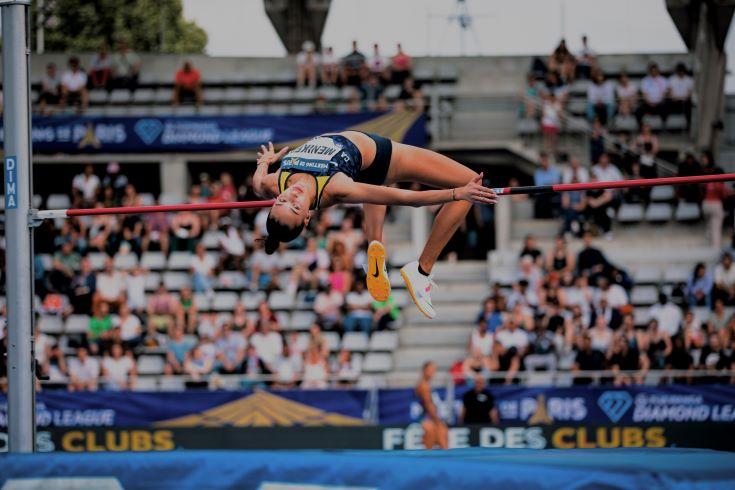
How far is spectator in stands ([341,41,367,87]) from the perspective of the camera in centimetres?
2036

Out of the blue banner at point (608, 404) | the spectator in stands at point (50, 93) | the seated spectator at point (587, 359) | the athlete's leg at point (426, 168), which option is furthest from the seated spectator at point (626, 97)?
the athlete's leg at point (426, 168)

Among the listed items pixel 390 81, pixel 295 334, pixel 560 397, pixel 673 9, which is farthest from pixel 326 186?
pixel 673 9

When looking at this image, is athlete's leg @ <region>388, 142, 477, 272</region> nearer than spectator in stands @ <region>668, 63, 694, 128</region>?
Yes

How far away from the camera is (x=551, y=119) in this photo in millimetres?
19219

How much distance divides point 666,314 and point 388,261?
4251 mm

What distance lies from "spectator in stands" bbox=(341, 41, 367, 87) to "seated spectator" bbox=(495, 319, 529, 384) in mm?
6560

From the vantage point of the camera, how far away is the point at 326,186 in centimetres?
746

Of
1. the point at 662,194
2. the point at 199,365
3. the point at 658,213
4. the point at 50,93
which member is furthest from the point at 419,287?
the point at 50,93

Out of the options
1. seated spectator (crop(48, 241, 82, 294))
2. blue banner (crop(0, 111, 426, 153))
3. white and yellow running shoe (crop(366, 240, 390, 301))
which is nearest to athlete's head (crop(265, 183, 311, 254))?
white and yellow running shoe (crop(366, 240, 390, 301))

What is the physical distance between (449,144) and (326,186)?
12.5 m

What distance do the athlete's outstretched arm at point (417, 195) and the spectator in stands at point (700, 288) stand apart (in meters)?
9.68

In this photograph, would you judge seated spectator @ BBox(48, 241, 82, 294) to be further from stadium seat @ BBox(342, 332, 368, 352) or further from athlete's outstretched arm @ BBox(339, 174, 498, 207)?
athlete's outstretched arm @ BBox(339, 174, 498, 207)

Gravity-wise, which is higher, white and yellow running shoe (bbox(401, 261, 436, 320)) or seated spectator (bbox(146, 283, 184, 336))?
white and yellow running shoe (bbox(401, 261, 436, 320))

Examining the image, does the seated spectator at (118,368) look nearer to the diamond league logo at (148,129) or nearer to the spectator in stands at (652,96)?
the diamond league logo at (148,129)
